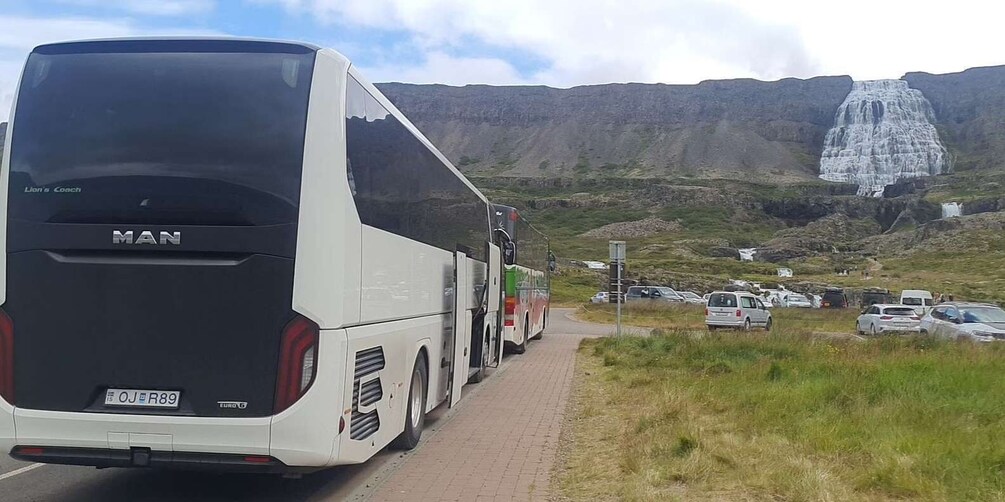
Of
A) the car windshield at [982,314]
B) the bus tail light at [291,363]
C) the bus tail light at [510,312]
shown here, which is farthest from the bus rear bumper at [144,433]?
the car windshield at [982,314]

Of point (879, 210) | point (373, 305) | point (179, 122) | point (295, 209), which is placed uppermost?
point (879, 210)

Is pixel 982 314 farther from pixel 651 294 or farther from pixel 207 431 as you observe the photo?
pixel 651 294

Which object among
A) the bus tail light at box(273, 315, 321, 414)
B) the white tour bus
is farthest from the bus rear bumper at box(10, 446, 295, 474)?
the bus tail light at box(273, 315, 321, 414)

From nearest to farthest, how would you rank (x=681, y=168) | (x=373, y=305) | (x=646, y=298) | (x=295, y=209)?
(x=295, y=209) → (x=373, y=305) → (x=646, y=298) → (x=681, y=168)

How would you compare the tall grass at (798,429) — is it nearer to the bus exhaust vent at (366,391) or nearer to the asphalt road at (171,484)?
the bus exhaust vent at (366,391)

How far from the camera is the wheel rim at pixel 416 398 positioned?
9188mm

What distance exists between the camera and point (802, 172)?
17125cm

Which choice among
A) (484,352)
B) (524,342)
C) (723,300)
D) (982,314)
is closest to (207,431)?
(484,352)

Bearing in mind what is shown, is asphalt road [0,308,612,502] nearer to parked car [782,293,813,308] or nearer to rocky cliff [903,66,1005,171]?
parked car [782,293,813,308]

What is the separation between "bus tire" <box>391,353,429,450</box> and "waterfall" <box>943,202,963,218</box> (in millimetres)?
128985

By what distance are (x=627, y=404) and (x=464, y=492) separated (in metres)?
5.34

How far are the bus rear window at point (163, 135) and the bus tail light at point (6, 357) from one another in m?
0.77

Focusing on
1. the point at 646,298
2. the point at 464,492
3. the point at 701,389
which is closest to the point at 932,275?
A: the point at 646,298

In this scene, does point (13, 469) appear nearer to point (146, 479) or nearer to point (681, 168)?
point (146, 479)
